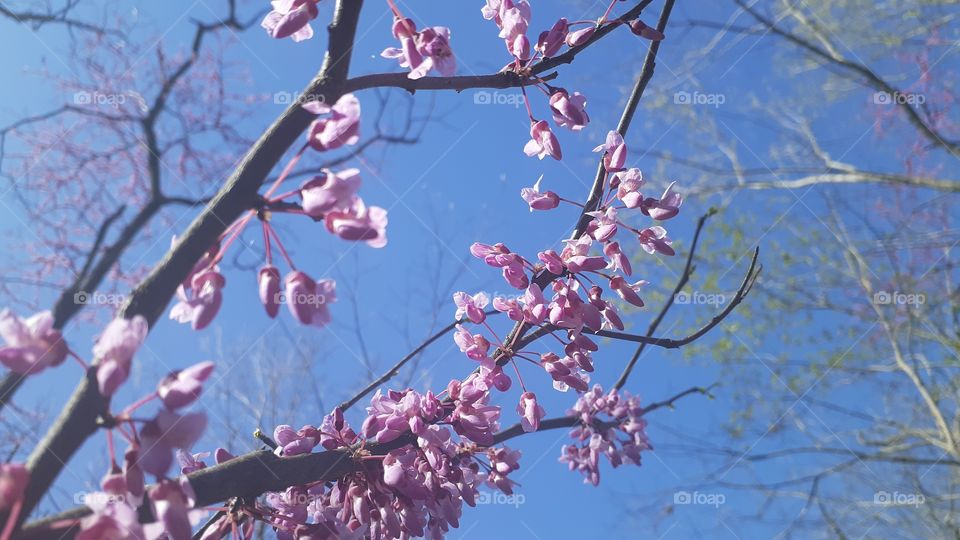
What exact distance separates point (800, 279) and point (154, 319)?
6.43m

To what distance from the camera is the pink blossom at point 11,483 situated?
2.03 feet

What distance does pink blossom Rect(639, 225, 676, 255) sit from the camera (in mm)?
1350

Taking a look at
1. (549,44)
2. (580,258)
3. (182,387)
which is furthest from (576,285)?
(182,387)

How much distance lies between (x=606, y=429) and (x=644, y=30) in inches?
52.3

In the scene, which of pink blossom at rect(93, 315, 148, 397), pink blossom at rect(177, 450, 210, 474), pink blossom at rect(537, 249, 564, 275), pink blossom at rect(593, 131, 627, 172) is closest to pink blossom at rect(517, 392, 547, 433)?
pink blossom at rect(537, 249, 564, 275)

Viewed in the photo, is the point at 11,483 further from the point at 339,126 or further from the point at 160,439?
the point at 339,126

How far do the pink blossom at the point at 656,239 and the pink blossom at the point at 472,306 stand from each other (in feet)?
1.23

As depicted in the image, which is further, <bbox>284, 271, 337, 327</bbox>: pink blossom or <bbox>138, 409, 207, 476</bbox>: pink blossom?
<bbox>284, 271, 337, 327</bbox>: pink blossom

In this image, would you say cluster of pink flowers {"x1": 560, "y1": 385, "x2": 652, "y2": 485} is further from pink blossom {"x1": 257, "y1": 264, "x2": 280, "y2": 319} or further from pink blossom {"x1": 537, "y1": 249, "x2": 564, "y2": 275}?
pink blossom {"x1": 257, "y1": 264, "x2": 280, "y2": 319}

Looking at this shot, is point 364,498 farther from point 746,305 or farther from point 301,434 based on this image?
point 746,305

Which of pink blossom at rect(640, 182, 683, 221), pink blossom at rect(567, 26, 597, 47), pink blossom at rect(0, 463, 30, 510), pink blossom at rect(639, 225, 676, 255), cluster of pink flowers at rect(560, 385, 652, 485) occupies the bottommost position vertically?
cluster of pink flowers at rect(560, 385, 652, 485)

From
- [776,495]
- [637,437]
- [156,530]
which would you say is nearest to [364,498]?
[156,530]

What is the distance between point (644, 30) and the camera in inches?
47.9

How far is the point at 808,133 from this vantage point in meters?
5.67
